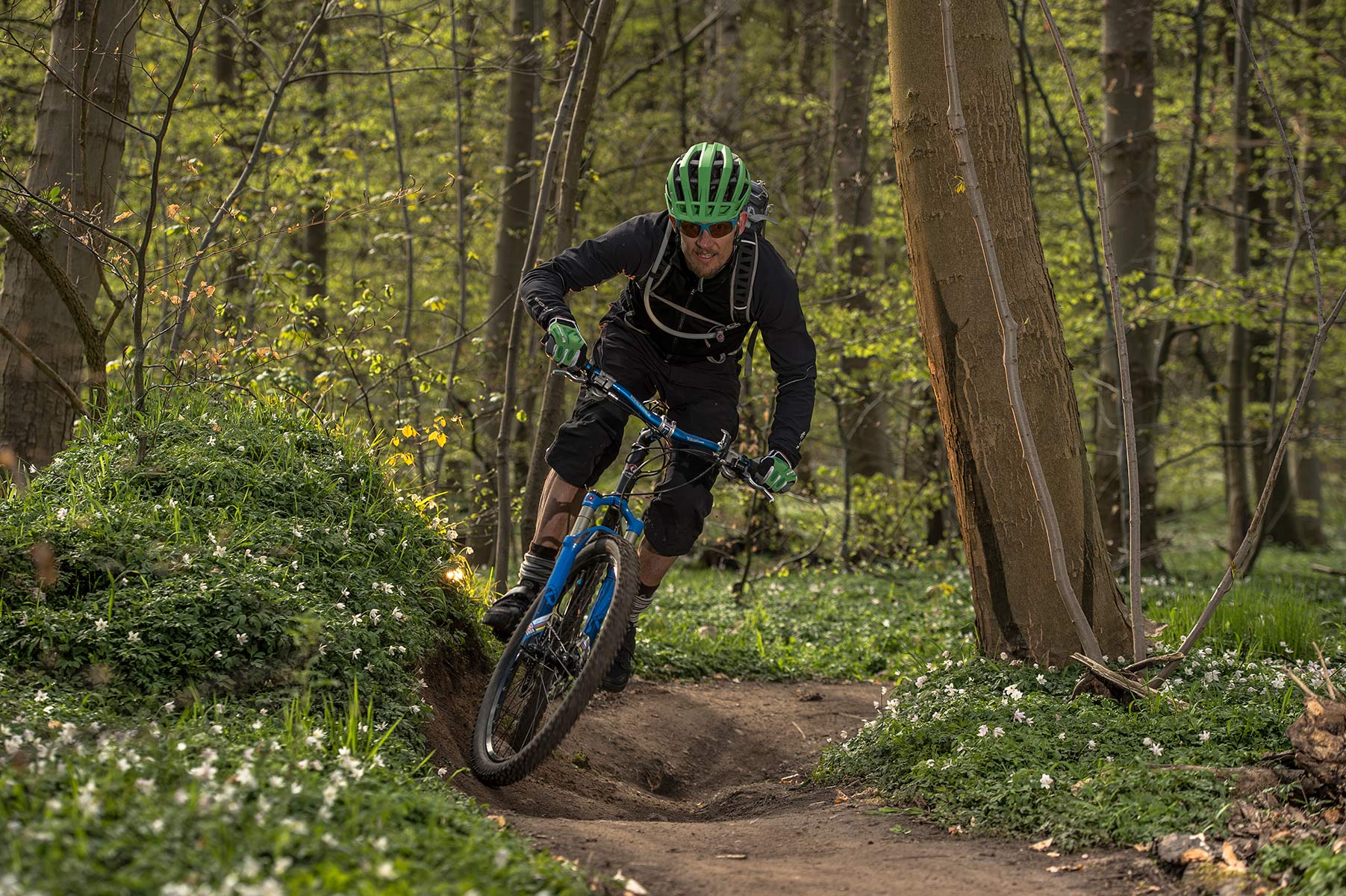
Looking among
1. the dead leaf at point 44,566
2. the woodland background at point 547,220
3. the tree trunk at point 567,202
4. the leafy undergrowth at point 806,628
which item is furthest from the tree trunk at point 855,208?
the dead leaf at point 44,566

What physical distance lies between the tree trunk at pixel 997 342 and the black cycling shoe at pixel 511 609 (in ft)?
7.29

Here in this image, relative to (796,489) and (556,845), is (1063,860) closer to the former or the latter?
(556,845)

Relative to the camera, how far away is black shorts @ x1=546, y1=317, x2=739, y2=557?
479 centimetres

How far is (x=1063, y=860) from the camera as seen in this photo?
3.70 meters

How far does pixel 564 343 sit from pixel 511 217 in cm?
643

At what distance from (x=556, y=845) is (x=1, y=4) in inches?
265

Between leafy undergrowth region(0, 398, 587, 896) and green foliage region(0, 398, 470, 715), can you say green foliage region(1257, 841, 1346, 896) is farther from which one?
green foliage region(0, 398, 470, 715)

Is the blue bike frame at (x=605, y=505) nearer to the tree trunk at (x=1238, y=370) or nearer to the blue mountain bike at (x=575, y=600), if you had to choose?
the blue mountain bike at (x=575, y=600)

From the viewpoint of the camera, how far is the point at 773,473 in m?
4.45

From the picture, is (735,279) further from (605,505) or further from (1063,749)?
(1063,749)

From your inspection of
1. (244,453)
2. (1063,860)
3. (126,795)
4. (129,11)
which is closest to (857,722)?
(1063,860)

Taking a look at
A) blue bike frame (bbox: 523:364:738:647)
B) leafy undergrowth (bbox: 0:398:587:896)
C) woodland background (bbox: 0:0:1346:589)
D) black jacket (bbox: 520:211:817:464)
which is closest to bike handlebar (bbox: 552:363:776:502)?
blue bike frame (bbox: 523:364:738:647)

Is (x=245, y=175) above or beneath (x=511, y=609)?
above

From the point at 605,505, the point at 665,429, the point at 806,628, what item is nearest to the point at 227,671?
the point at 605,505
